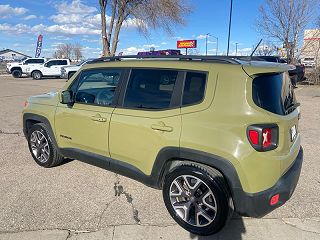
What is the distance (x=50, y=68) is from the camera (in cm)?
2677

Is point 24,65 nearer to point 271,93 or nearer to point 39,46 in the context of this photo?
point 39,46

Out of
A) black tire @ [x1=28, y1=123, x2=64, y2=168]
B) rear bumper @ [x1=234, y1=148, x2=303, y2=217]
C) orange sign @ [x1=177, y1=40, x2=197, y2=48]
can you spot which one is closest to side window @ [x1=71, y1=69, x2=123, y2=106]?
black tire @ [x1=28, y1=123, x2=64, y2=168]

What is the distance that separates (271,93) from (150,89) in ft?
4.13

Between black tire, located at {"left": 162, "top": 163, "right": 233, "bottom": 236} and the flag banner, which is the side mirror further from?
the flag banner

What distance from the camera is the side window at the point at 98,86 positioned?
3.65m

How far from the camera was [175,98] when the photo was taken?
3.00 metres

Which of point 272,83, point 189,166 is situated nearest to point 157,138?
point 189,166

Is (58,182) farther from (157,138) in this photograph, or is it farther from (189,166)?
(189,166)

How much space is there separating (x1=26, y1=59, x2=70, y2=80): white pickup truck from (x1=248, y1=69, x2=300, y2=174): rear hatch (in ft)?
84.5

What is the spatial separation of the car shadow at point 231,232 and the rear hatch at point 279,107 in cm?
77

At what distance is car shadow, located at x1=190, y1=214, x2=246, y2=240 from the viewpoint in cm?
291

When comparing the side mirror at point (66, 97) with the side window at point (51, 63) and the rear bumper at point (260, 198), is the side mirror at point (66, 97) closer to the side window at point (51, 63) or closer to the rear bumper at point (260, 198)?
the rear bumper at point (260, 198)

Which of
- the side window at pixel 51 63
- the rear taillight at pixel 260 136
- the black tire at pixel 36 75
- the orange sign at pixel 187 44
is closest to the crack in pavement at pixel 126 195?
the rear taillight at pixel 260 136

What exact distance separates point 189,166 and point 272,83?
3.75ft
